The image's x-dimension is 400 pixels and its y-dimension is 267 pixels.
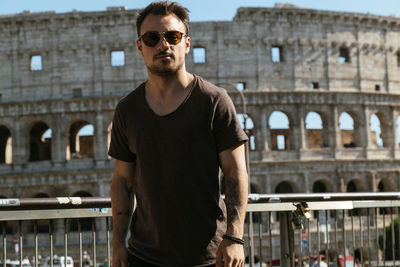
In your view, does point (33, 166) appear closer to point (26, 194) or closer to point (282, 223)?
point (26, 194)

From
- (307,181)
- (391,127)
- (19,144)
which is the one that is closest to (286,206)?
(307,181)

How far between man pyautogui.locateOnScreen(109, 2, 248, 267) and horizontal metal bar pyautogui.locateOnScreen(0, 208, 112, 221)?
3.96 feet

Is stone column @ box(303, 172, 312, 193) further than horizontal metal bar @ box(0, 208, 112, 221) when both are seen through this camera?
Yes

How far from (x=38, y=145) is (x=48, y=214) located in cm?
3416

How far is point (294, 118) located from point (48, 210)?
1189 inches

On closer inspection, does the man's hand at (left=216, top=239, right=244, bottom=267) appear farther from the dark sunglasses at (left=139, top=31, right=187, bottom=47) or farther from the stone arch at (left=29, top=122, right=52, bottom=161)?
the stone arch at (left=29, top=122, right=52, bottom=161)

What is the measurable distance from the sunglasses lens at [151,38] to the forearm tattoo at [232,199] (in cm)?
88

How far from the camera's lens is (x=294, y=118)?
3362cm

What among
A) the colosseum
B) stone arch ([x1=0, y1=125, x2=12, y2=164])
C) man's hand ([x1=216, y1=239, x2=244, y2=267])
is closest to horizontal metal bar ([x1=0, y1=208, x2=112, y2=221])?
man's hand ([x1=216, y1=239, x2=244, y2=267])

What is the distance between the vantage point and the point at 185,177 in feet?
10.0

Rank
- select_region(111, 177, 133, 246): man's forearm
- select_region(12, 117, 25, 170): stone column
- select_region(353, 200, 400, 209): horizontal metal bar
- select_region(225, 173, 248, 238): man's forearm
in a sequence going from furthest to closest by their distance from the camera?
select_region(12, 117, 25, 170): stone column < select_region(353, 200, 400, 209): horizontal metal bar < select_region(111, 177, 133, 246): man's forearm < select_region(225, 173, 248, 238): man's forearm

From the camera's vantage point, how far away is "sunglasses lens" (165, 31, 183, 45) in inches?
124

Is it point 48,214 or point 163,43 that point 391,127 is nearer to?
point 48,214

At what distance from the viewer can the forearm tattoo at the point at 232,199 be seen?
306 centimetres
